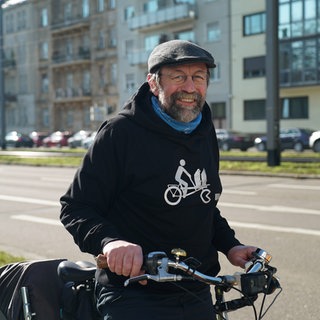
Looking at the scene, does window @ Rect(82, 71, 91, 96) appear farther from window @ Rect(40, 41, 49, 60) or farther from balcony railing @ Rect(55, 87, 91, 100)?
window @ Rect(40, 41, 49, 60)

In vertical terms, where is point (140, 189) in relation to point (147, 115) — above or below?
below

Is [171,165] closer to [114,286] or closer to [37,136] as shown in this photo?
[114,286]

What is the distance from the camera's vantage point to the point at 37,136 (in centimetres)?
5356

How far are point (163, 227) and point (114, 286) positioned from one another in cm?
32

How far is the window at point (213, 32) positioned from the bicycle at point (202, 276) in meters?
43.9

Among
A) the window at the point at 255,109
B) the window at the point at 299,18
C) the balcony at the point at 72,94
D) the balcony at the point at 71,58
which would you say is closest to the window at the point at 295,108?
the window at the point at 255,109

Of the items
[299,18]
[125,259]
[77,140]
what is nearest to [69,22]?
[77,140]

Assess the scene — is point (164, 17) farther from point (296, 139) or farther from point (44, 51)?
point (44, 51)

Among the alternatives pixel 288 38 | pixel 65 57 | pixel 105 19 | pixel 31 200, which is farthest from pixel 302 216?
pixel 65 57

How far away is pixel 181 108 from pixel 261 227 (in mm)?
6819

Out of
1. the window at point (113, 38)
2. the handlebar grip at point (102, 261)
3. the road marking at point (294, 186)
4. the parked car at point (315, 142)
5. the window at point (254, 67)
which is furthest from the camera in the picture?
the window at point (113, 38)

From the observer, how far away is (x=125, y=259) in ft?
7.07

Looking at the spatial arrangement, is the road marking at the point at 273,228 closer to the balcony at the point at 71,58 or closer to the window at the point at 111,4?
the window at the point at 111,4

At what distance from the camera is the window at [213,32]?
45.2m
